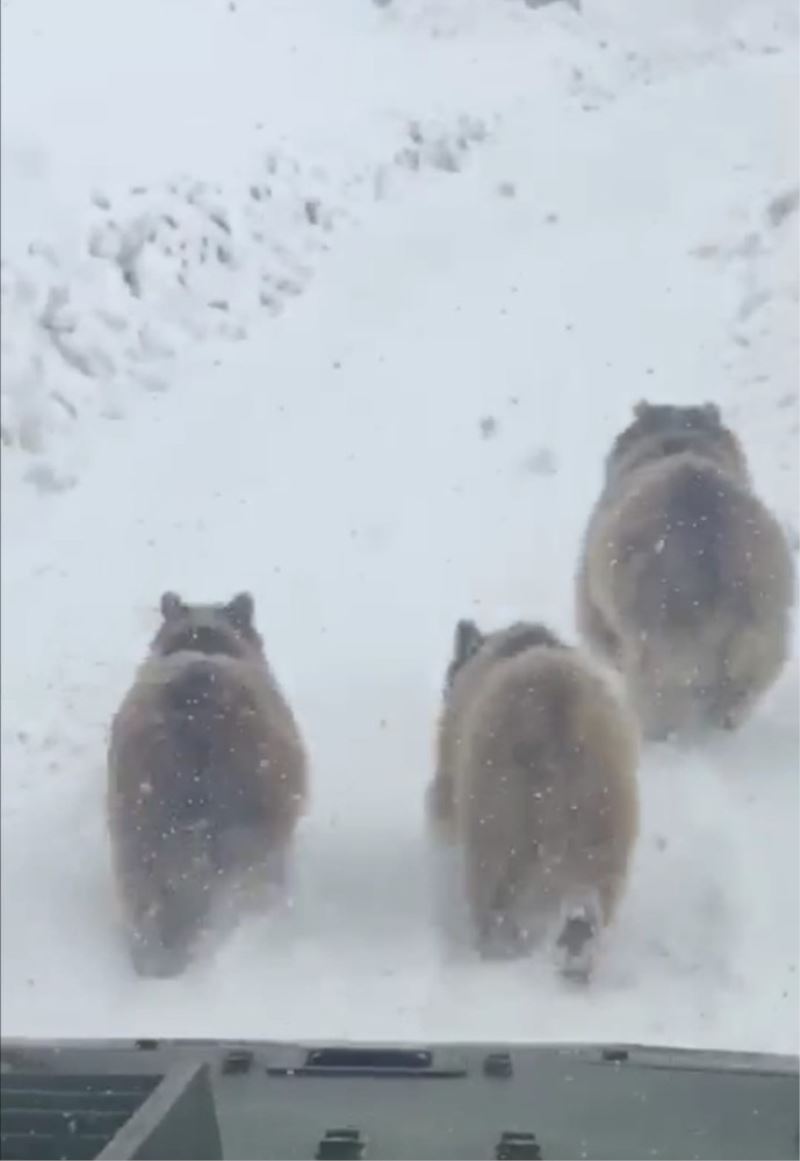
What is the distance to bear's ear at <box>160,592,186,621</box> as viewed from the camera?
191 cm

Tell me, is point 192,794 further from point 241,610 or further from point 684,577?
point 684,577

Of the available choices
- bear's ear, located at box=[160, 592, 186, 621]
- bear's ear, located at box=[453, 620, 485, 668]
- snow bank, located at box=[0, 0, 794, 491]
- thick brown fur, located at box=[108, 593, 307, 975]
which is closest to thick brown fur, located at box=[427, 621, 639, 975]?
bear's ear, located at box=[453, 620, 485, 668]

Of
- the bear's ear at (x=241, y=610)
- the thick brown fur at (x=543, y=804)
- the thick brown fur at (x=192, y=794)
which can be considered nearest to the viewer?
the thick brown fur at (x=543, y=804)

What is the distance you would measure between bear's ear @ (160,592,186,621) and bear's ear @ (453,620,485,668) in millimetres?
330

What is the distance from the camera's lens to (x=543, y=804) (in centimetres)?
163

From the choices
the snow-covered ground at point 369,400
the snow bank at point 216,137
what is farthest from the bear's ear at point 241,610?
the snow bank at point 216,137

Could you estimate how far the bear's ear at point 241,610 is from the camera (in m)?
1.89

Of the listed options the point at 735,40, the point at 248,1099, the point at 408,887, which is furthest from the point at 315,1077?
the point at 735,40

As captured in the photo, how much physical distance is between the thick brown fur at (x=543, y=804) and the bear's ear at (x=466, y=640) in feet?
0.14

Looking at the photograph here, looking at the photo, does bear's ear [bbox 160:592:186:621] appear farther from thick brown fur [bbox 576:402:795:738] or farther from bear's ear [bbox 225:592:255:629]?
thick brown fur [bbox 576:402:795:738]

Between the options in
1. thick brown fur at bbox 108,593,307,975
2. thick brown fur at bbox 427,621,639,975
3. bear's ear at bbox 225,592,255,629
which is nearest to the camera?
thick brown fur at bbox 427,621,639,975

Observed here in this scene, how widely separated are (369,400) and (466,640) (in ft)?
0.95

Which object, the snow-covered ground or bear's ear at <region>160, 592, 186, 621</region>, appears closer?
the snow-covered ground

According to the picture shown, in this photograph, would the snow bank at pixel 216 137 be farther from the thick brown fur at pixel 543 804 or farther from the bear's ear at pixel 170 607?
the thick brown fur at pixel 543 804
